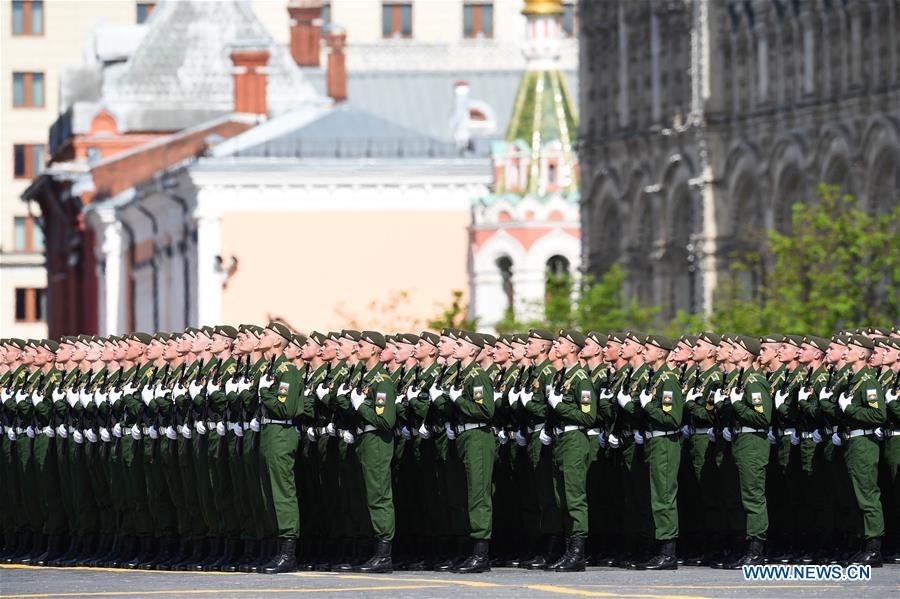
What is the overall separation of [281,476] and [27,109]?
7930 centimetres

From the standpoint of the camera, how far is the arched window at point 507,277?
66875mm

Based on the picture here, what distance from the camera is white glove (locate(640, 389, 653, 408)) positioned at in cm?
2305

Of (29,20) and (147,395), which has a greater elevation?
(29,20)

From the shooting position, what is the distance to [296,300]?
203 ft

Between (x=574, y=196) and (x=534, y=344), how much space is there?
147ft

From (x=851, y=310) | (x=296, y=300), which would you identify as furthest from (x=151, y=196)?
(x=851, y=310)

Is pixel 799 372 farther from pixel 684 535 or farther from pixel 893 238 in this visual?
pixel 893 238

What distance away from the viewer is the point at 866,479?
22734 millimetres

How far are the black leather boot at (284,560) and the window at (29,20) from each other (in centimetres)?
7903

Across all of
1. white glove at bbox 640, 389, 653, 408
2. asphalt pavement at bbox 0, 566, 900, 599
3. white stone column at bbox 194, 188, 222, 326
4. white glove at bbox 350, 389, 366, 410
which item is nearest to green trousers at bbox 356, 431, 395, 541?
white glove at bbox 350, 389, 366, 410

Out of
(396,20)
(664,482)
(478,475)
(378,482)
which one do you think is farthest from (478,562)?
(396,20)

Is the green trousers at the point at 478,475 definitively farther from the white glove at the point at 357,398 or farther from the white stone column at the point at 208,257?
the white stone column at the point at 208,257

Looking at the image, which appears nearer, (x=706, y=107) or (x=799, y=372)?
(x=799, y=372)

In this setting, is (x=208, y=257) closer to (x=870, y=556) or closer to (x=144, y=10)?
(x=144, y=10)
